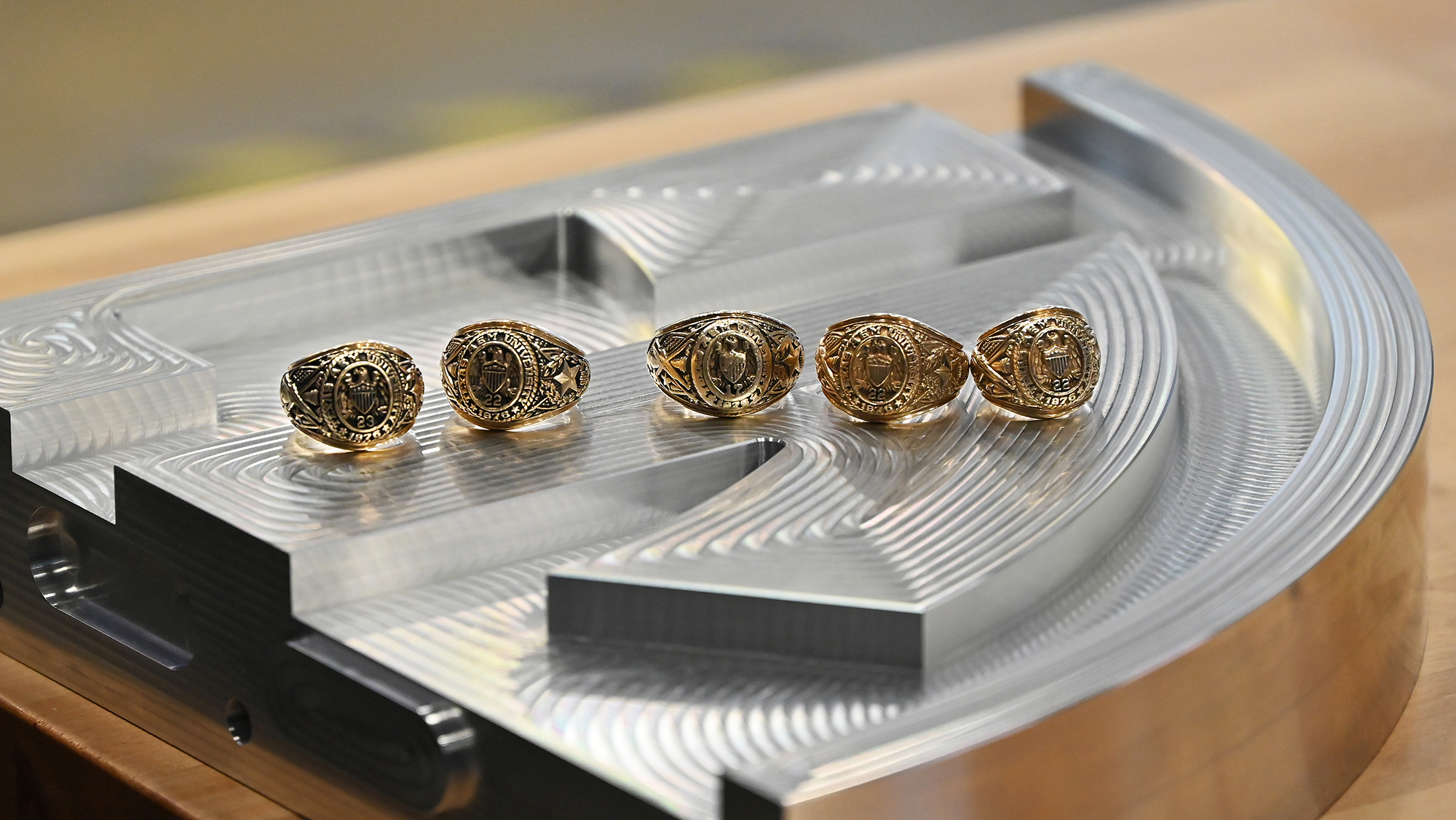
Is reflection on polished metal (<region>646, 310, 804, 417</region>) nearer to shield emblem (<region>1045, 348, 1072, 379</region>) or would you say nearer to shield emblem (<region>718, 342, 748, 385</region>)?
shield emblem (<region>718, 342, 748, 385</region>)

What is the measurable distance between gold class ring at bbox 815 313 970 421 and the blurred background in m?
1.10

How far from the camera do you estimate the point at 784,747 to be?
90cm

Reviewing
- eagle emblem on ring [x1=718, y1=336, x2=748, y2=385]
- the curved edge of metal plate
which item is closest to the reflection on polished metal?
eagle emblem on ring [x1=718, y1=336, x2=748, y2=385]

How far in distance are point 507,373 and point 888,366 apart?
0.23m

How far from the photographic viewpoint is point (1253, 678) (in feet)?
3.15

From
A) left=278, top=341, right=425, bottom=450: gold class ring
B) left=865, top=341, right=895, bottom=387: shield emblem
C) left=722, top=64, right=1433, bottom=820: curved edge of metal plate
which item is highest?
left=865, top=341, right=895, bottom=387: shield emblem

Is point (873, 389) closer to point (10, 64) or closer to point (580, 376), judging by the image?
point (580, 376)

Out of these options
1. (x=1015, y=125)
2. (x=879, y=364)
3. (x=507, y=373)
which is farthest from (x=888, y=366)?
(x=1015, y=125)

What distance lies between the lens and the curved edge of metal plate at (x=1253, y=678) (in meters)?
0.83

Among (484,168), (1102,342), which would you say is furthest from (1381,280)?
(484,168)

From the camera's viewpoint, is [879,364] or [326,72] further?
[326,72]

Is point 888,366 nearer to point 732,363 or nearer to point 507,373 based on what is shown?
point 732,363

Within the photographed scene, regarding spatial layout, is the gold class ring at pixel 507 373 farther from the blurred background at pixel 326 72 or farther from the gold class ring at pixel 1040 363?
the blurred background at pixel 326 72

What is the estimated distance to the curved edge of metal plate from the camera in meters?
0.83
